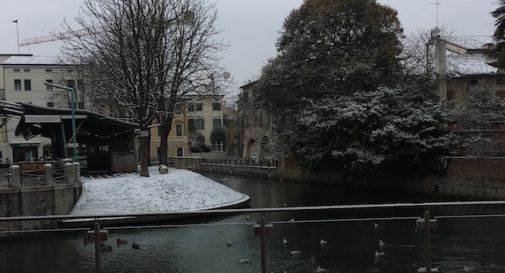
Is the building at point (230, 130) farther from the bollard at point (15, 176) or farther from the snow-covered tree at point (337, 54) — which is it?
the bollard at point (15, 176)

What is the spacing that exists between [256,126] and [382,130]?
31812 millimetres

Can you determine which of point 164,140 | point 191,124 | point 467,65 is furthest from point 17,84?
point 467,65

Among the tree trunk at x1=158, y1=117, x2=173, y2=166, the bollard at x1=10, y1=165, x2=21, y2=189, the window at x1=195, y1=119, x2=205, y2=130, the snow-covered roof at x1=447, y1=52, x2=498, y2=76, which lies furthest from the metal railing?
the window at x1=195, y1=119, x2=205, y2=130

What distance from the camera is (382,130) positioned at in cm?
3241

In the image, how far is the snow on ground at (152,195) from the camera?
2309 cm

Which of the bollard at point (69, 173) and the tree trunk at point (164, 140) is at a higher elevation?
the tree trunk at point (164, 140)

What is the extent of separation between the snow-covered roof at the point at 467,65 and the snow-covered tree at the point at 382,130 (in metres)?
13.0

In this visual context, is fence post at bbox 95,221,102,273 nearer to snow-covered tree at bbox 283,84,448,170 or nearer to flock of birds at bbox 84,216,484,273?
flock of birds at bbox 84,216,484,273

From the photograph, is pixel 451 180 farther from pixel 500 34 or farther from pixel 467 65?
pixel 467 65

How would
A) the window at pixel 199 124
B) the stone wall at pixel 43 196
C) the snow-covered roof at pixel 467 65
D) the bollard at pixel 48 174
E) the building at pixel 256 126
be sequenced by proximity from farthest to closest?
the window at pixel 199 124, the snow-covered roof at pixel 467 65, the building at pixel 256 126, the bollard at pixel 48 174, the stone wall at pixel 43 196

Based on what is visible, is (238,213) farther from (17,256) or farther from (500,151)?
(500,151)

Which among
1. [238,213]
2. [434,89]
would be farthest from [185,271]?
[434,89]

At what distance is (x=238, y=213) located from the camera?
5.96 m

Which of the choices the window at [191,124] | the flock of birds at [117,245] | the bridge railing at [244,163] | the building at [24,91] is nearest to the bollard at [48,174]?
the flock of birds at [117,245]
